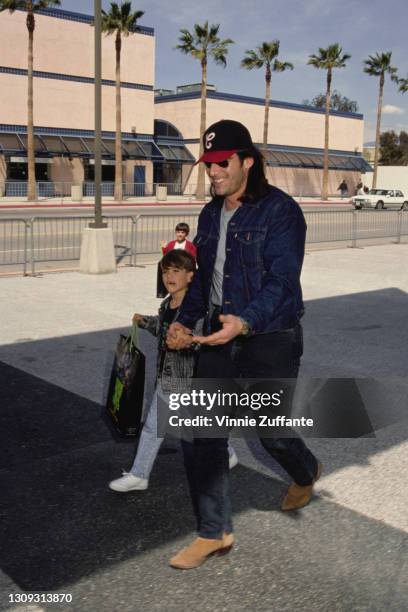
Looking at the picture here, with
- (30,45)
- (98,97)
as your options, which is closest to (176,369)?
(98,97)

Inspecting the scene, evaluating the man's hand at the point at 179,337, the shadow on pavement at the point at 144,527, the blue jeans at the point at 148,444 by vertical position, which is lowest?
the shadow on pavement at the point at 144,527

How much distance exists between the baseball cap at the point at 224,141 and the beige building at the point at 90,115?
140 feet

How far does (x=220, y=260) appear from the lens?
367cm

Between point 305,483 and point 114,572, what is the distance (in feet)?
3.79

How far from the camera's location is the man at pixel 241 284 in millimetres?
3502

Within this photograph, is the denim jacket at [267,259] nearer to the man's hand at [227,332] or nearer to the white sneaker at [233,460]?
the man's hand at [227,332]

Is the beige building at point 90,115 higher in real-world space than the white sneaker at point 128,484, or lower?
higher

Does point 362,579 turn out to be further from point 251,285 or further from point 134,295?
point 134,295

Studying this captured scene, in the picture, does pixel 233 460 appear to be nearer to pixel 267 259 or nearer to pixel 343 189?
pixel 267 259

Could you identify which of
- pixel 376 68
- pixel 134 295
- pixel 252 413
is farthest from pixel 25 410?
pixel 376 68

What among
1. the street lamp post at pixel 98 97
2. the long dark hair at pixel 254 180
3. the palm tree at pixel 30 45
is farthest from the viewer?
the palm tree at pixel 30 45

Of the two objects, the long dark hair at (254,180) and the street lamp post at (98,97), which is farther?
Answer: the street lamp post at (98,97)

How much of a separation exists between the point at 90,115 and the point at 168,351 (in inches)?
1856

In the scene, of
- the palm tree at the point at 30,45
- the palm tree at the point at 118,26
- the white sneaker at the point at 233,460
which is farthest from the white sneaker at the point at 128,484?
the palm tree at the point at 118,26
